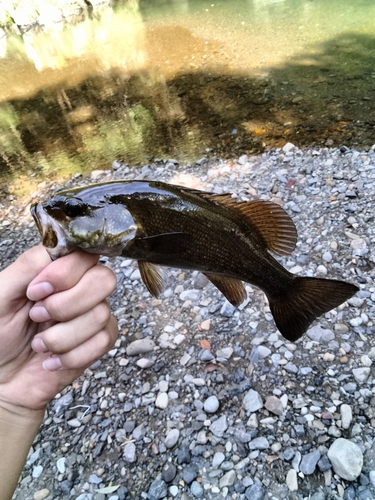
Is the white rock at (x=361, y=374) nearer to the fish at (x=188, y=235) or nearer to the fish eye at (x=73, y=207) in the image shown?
the fish at (x=188, y=235)

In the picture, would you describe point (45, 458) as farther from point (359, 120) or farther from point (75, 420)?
point (359, 120)

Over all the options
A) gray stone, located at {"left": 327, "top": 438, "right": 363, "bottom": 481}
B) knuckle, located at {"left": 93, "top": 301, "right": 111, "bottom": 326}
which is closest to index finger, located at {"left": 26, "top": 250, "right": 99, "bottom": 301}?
knuckle, located at {"left": 93, "top": 301, "right": 111, "bottom": 326}

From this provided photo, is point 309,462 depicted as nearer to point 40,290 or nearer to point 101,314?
point 101,314

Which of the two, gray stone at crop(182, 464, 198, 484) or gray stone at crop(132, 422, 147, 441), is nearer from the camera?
gray stone at crop(182, 464, 198, 484)

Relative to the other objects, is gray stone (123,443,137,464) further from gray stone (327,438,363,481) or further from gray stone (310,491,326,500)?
gray stone (327,438,363,481)

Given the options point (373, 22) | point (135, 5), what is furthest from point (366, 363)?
point (135, 5)
